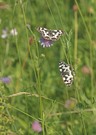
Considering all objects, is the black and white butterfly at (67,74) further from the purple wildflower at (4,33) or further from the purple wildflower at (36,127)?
the purple wildflower at (4,33)

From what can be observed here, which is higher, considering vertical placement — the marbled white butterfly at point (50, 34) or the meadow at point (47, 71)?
the marbled white butterfly at point (50, 34)

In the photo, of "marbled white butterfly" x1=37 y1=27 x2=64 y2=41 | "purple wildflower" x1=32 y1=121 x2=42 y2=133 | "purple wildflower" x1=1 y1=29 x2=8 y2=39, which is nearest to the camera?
"marbled white butterfly" x1=37 y1=27 x2=64 y2=41

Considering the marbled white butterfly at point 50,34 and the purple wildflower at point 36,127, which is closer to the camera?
the marbled white butterfly at point 50,34

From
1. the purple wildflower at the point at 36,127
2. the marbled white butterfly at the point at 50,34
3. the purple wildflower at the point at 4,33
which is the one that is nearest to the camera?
the marbled white butterfly at the point at 50,34

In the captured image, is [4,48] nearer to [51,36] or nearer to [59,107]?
[59,107]

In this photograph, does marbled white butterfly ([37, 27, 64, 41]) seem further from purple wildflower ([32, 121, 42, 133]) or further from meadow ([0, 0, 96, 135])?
purple wildflower ([32, 121, 42, 133])

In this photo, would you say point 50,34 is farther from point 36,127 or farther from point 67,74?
point 36,127

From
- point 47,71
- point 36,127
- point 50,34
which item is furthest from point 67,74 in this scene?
point 47,71

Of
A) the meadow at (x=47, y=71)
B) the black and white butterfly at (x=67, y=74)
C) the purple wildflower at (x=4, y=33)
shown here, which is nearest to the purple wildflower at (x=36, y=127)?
the meadow at (x=47, y=71)

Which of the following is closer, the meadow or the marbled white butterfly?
the marbled white butterfly

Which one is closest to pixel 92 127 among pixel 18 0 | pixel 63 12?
pixel 18 0

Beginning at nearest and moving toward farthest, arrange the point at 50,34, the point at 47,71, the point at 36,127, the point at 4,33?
the point at 50,34 < the point at 36,127 < the point at 47,71 < the point at 4,33

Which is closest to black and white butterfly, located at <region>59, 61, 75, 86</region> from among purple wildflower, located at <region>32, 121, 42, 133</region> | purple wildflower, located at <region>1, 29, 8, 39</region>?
purple wildflower, located at <region>32, 121, 42, 133</region>
